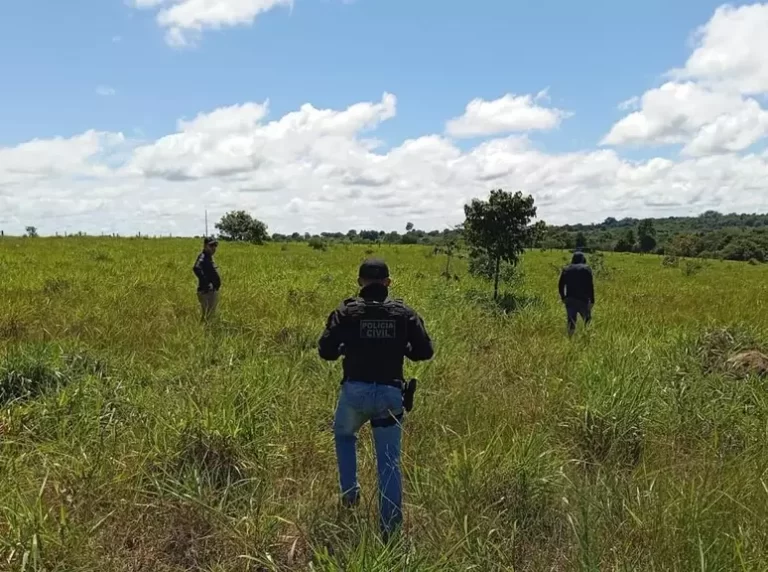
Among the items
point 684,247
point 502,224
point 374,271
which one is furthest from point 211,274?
point 684,247

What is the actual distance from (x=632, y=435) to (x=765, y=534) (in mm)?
1759

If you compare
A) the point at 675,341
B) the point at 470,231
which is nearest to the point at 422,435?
the point at 675,341

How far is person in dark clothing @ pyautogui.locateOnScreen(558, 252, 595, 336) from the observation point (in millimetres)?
10273

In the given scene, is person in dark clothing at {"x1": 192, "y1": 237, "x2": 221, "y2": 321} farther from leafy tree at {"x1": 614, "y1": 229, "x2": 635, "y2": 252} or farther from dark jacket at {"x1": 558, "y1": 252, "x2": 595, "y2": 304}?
leafy tree at {"x1": 614, "y1": 229, "x2": 635, "y2": 252}

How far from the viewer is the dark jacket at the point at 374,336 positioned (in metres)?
3.69

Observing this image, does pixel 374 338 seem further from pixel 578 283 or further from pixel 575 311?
pixel 575 311

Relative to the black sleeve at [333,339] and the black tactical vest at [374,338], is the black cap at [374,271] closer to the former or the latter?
the black tactical vest at [374,338]

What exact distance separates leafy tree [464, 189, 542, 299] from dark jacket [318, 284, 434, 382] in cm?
1269

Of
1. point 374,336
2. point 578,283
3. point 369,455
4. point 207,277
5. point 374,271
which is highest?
point 374,271

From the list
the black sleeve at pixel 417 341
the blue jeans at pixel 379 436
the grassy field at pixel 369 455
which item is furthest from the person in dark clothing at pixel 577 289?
the blue jeans at pixel 379 436

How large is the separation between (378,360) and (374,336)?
157 millimetres

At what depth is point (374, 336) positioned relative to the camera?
12.1 feet

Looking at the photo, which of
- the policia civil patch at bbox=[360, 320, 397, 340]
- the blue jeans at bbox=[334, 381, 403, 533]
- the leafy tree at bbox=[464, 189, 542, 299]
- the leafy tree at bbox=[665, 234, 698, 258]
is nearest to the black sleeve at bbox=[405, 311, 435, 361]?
the policia civil patch at bbox=[360, 320, 397, 340]

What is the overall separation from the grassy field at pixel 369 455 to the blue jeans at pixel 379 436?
0.14 m
